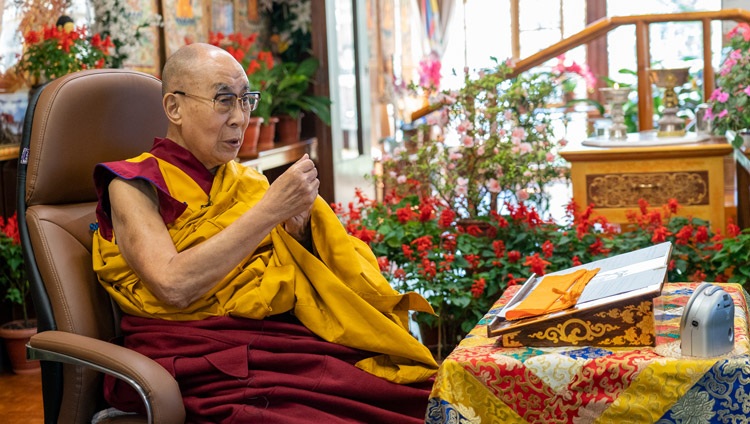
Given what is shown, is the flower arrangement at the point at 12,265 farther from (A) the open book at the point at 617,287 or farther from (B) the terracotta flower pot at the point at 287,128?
(A) the open book at the point at 617,287

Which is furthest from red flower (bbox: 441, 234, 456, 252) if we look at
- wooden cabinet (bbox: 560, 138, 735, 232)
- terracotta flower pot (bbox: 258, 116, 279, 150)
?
terracotta flower pot (bbox: 258, 116, 279, 150)

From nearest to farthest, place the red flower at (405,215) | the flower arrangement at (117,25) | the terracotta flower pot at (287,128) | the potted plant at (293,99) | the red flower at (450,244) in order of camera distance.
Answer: the red flower at (450,244)
the red flower at (405,215)
the flower arrangement at (117,25)
the potted plant at (293,99)
the terracotta flower pot at (287,128)

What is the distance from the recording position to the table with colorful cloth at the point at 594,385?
4.67 feet

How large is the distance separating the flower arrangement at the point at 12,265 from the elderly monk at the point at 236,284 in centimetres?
174

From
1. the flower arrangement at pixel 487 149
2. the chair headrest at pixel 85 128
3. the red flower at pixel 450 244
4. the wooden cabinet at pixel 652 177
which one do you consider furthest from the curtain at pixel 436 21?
the chair headrest at pixel 85 128

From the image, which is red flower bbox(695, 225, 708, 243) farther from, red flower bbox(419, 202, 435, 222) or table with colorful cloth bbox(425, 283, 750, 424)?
table with colorful cloth bbox(425, 283, 750, 424)

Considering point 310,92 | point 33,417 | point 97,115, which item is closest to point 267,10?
point 310,92

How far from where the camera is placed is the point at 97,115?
207cm

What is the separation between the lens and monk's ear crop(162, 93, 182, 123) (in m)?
2.02

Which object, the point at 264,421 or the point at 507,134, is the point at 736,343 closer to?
the point at 264,421

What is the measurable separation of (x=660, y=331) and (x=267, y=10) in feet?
16.3

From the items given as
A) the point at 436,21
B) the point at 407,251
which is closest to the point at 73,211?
the point at 407,251

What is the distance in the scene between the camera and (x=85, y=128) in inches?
80.7

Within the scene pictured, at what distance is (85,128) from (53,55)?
70.2 inches
